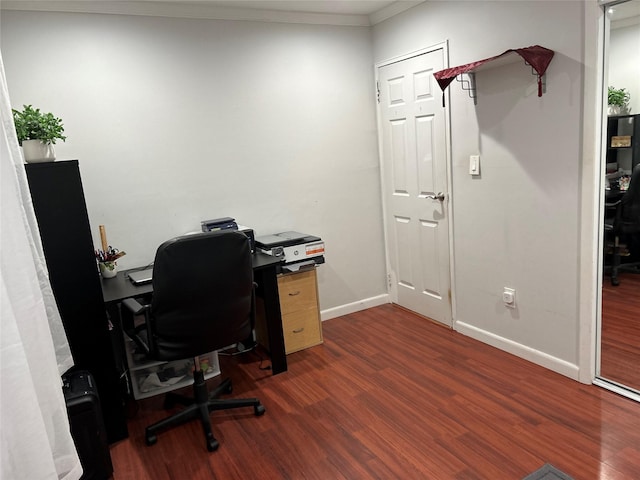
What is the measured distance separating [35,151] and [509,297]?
281 centimetres

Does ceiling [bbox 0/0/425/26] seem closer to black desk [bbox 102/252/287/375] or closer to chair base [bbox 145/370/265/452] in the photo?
black desk [bbox 102/252/287/375]

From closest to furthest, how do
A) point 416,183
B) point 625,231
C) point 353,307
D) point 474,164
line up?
point 625,231
point 474,164
point 416,183
point 353,307

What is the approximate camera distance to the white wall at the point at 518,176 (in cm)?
246

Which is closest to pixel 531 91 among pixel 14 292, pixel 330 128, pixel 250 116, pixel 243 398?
pixel 330 128

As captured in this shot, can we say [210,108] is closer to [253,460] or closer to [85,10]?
[85,10]

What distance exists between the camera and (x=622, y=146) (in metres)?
2.55

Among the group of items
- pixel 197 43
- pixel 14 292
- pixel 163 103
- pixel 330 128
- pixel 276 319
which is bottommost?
pixel 276 319

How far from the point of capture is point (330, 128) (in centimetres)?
373

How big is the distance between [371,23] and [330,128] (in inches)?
36.7

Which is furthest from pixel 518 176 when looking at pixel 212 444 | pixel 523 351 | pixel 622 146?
pixel 212 444

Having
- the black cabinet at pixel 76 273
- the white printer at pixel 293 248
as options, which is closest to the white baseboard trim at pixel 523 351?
the white printer at pixel 293 248

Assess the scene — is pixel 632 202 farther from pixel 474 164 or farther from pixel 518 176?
pixel 474 164

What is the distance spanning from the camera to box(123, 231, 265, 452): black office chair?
2090mm

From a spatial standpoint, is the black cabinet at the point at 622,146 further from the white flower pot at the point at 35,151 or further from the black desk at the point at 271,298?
the white flower pot at the point at 35,151
